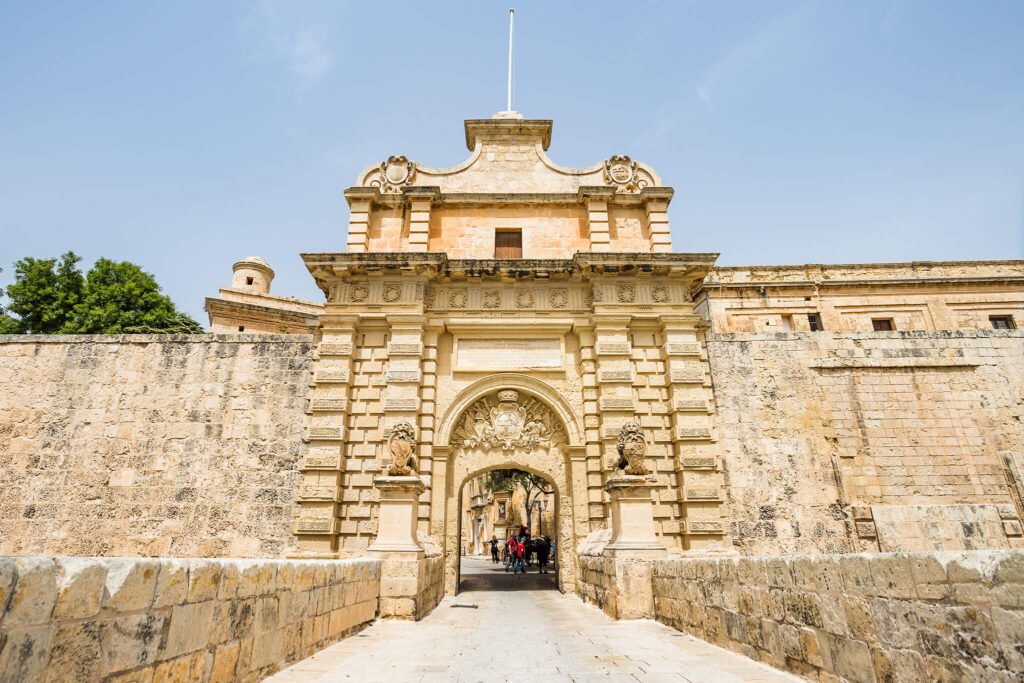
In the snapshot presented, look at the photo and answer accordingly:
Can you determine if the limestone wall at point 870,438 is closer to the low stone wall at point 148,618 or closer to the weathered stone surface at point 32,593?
the low stone wall at point 148,618

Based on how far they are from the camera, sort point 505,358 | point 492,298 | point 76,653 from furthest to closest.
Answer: point 492,298 → point 505,358 → point 76,653

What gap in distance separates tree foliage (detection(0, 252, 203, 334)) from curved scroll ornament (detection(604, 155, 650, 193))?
59.3 ft

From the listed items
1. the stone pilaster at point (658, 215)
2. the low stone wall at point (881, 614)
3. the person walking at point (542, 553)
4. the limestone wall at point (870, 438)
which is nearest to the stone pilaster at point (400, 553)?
the low stone wall at point (881, 614)

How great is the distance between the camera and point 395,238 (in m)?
13.6

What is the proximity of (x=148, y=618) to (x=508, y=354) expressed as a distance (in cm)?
1028

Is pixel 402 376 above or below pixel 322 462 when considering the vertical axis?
above

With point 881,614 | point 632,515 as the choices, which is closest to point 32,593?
point 881,614

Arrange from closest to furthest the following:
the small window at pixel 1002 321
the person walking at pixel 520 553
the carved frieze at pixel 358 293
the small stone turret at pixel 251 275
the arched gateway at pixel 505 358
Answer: the arched gateway at pixel 505 358 < the carved frieze at pixel 358 293 < the person walking at pixel 520 553 < the small window at pixel 1002 321 < the small stone turret at pixel 251 275

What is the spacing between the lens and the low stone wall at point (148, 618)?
6.63ft

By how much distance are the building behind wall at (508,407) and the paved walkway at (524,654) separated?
3.61 meters

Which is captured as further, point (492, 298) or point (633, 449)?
point (492, 298)

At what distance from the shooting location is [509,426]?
12.5 metres

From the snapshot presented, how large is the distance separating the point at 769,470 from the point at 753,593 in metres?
8.66

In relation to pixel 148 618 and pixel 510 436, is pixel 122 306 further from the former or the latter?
pixel 148 618
